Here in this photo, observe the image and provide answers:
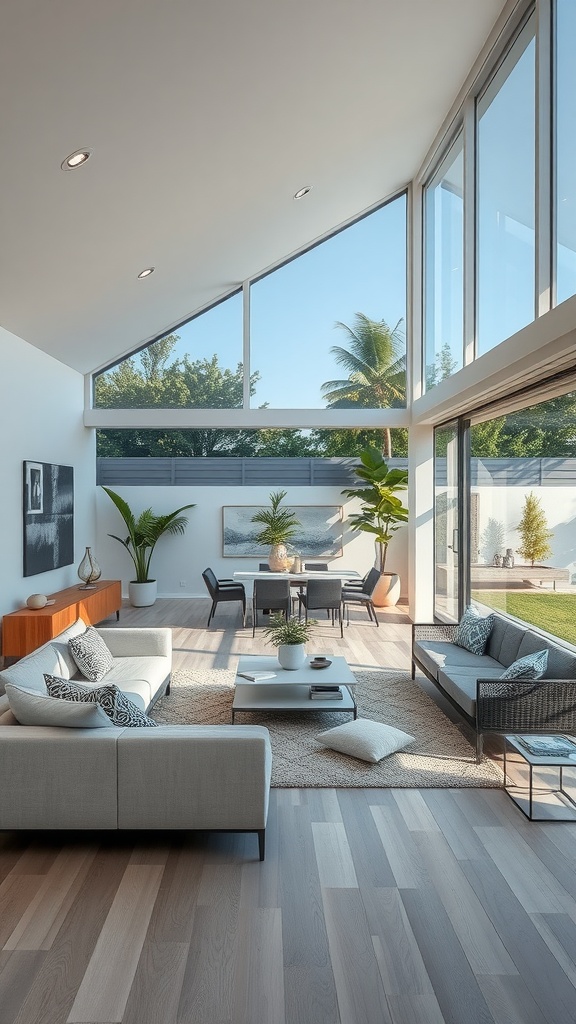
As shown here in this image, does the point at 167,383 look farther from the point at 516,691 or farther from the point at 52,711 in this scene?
the point at 52,711

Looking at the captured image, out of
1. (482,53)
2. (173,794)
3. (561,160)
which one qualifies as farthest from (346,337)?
(173,794)

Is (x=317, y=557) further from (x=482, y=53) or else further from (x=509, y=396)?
(x=482, y=53)

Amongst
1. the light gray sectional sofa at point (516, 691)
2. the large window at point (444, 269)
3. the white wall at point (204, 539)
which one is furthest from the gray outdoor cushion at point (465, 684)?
the white wall at point (204, 539)

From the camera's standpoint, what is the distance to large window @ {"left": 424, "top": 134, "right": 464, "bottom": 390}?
7.57 metres

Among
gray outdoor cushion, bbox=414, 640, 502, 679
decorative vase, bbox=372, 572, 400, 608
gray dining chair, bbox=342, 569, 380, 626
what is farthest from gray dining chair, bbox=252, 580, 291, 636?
decorative vase, bbox=372, 572, 400, 608

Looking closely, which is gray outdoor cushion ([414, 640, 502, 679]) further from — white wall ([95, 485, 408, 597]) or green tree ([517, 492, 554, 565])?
white wall ([95, 485, 408, 597])

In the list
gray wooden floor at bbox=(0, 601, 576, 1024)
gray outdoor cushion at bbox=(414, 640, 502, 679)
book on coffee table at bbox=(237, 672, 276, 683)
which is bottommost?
gray wooden floor at bbox=(0, 601, 576, 1024)

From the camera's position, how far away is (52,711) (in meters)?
3.60

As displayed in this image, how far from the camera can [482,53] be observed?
254 inches

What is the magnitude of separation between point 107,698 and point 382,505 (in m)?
7.64

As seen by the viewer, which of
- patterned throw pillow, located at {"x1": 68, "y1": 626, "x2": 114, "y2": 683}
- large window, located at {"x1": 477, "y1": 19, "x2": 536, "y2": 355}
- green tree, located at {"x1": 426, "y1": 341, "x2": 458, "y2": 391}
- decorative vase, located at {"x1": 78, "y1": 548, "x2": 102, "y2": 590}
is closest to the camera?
patterned throw pillow, located at {"x1": 68, "y1": 626, "x2": 114, "y2": 683}

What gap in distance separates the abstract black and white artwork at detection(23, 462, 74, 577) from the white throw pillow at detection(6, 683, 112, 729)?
14.0ft

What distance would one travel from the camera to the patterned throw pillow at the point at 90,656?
516 centimetres

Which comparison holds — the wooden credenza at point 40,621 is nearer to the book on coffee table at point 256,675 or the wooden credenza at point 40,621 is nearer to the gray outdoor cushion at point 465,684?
the book on coffee table at point 256,675
